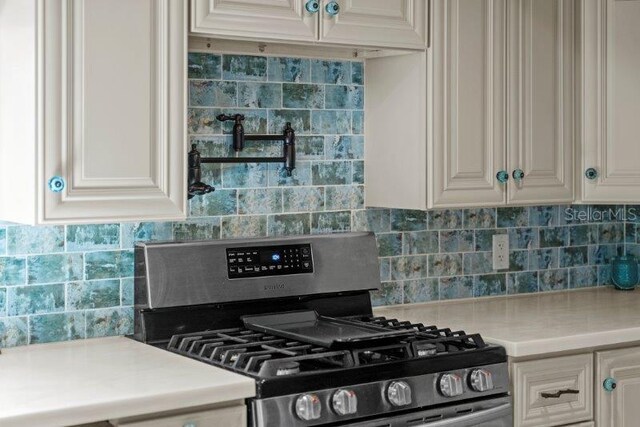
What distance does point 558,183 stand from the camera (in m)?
3.64

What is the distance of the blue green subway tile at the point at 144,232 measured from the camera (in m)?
3.06

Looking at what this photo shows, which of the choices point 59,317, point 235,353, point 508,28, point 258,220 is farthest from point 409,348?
point 508,28

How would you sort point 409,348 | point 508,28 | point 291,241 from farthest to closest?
point 508,28, point 291,241, point 409,348

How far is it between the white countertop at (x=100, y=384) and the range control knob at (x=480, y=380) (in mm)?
707

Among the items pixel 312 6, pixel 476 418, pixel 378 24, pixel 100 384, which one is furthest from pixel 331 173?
pixel 100 384

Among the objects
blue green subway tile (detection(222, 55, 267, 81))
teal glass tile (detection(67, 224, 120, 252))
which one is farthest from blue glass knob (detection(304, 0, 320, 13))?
teal glass tile (detection(67, 224, 120, 252))

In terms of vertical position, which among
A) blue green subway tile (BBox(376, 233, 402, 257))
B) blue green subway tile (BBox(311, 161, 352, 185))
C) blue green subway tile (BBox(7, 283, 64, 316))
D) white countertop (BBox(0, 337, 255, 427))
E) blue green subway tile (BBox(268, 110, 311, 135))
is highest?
blue green subway tile (BBox(268, 110, 311, 135))

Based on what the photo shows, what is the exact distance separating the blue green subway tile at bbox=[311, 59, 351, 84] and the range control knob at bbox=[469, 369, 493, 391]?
1135 mm

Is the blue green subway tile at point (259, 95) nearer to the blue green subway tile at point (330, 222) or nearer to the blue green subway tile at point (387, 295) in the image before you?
the blue green subway tile at point (330, 222)

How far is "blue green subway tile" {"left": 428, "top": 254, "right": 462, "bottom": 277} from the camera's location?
376 centimetres

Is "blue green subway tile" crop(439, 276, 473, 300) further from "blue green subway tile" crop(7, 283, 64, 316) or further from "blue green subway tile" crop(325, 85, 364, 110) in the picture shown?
"blue green subway tile" crop(7, 283, 64, 316)

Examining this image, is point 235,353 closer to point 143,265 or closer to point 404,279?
point 143,265

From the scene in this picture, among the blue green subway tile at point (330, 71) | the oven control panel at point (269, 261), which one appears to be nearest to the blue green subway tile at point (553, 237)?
the blue green subway tile at point (330, 71)

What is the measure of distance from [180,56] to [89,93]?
0.28m
